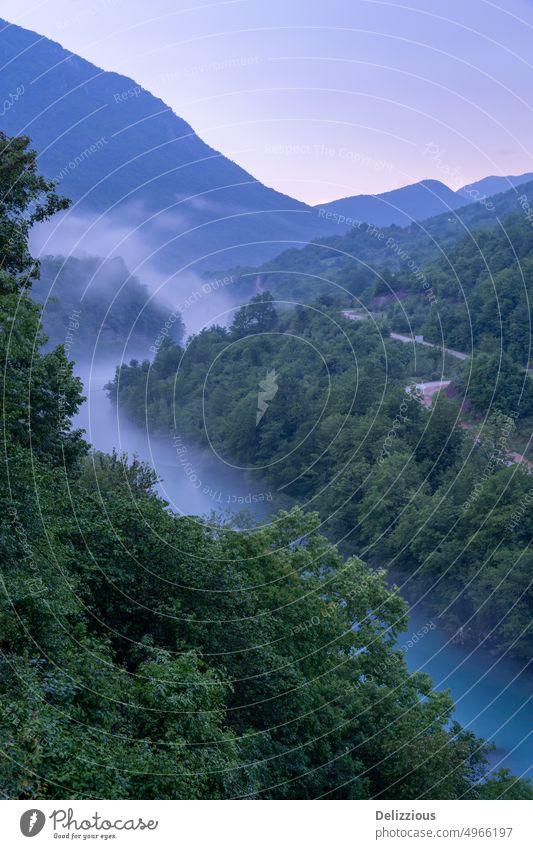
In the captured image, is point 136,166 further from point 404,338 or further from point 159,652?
point 159,652

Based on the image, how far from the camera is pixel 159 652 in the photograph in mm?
21141

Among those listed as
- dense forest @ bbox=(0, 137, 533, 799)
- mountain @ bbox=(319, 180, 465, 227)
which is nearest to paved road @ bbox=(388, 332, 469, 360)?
mountain @ bbox=(319, 180, 465, 227)

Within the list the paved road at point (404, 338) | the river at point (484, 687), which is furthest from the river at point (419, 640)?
the paved road at point (404, 338)

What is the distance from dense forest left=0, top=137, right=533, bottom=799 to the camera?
16.4 m

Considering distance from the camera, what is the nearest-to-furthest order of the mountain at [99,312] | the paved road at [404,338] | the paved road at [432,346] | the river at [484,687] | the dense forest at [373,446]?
the river at [484,687], the dense forest at [373,446], the mountain at [99,312], the paved road at [432,346], the paved road at [404,338]

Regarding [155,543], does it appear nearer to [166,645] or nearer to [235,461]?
[166,645]

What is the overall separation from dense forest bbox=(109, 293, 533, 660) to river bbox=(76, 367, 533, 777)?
1.52m

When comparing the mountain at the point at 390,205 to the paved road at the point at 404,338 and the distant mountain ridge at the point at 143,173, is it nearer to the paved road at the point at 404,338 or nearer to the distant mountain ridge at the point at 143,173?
the distant mountain ridge at the point at 143,173

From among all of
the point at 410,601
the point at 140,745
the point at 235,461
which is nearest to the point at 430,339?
the point at 235,461

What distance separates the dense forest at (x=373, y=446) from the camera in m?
61.7

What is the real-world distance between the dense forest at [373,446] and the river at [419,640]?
4.98ft

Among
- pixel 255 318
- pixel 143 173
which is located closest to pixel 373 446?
pixel 255 318

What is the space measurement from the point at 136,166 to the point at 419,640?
6876 centimetres

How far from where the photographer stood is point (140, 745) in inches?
663
